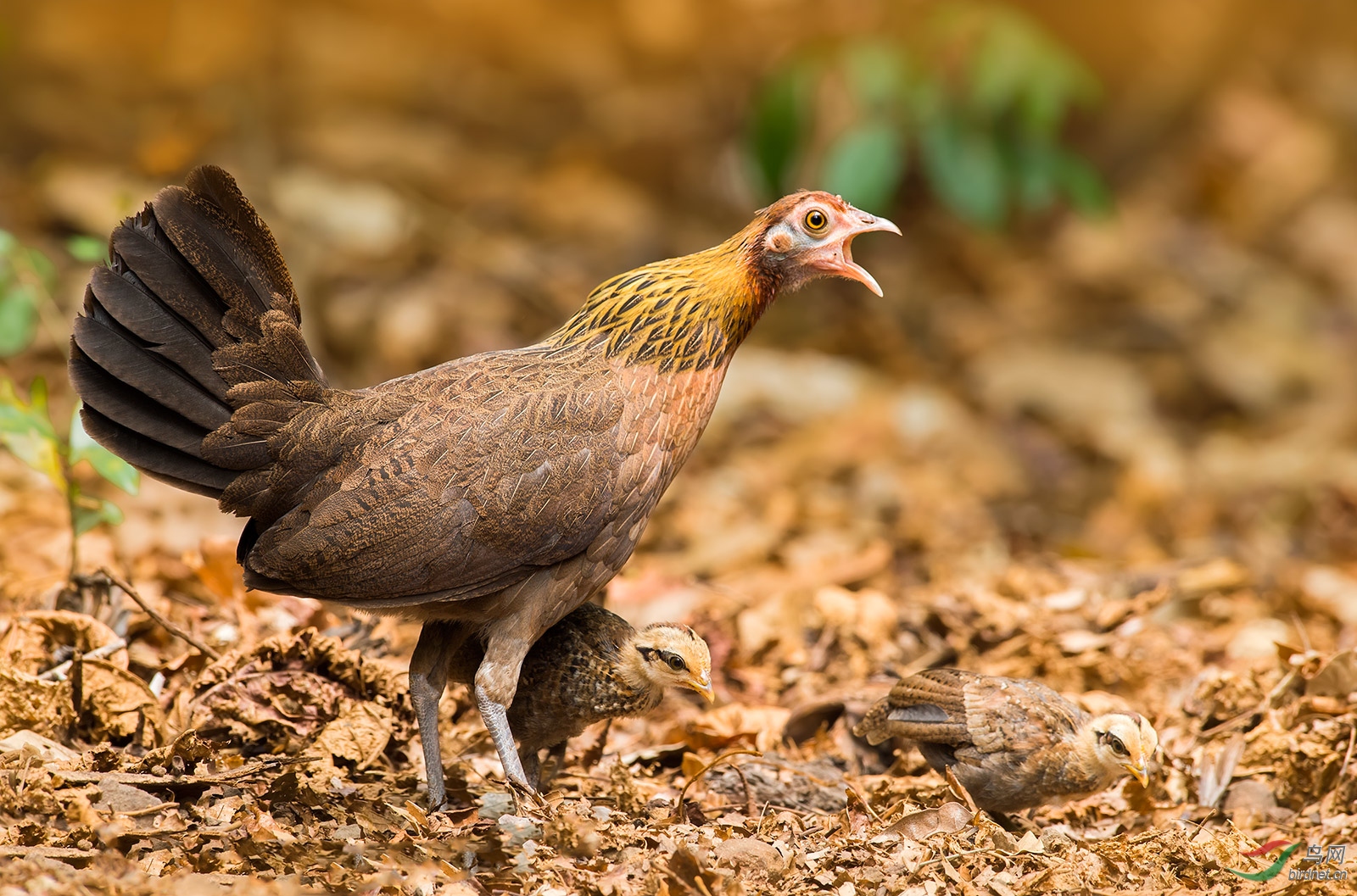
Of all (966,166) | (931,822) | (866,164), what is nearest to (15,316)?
(931,822)

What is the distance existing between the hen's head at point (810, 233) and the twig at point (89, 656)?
2.61m

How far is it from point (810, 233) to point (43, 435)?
286cm

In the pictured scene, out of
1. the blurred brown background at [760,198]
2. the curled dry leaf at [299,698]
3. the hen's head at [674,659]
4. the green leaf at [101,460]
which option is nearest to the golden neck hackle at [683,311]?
the hen's head at [674,659]

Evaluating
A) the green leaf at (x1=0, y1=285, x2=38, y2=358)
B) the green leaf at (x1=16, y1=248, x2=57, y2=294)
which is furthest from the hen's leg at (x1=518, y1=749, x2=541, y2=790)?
the green leaf at (x1=16, y1=248, x2=57, y2=294)

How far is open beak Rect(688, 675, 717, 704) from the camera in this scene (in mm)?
4587

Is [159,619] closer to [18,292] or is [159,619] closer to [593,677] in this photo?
[593,677]

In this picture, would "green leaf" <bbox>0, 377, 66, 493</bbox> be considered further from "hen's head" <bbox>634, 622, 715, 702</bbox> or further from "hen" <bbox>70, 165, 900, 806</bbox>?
"hen's head" <bbox>634, 622, 715, 702</bbox>

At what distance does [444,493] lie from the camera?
417cm

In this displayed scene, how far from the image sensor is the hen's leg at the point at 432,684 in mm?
4387

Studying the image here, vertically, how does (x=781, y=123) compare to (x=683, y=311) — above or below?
above

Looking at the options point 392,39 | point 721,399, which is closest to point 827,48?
point 721,399

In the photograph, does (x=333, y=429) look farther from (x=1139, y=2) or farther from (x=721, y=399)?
(x=1139, y=2)

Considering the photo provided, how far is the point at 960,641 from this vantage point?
5.92 meters

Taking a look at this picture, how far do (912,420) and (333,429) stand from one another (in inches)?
241
